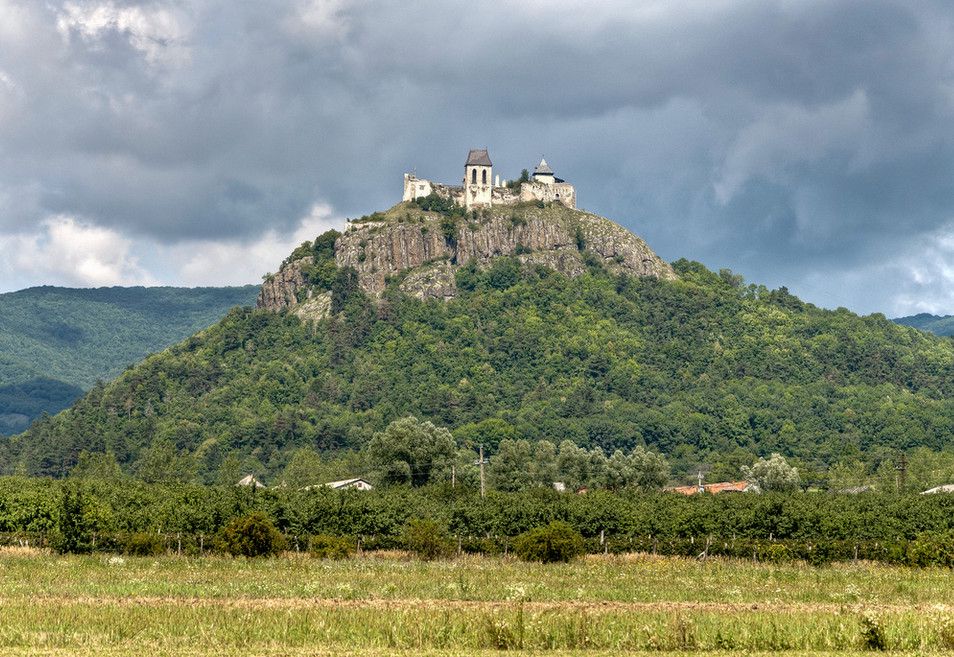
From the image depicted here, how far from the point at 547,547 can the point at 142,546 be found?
21927 millimetres

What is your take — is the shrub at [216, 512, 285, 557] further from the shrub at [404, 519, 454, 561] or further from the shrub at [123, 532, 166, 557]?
the shrub at [404, 519, 454, 561]

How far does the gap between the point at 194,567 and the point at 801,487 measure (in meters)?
113

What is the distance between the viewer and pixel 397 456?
476 ft

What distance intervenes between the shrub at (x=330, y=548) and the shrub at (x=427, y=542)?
3.45 m

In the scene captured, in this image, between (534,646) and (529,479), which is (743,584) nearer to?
(534,646)

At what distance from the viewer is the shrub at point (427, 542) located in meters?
80.1

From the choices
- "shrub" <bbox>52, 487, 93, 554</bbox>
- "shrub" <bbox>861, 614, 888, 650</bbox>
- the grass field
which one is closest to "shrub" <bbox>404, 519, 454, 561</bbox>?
the grass field

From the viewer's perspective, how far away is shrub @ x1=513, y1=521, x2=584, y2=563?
7800 centimetres

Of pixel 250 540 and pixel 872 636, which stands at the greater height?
pixel 250 540

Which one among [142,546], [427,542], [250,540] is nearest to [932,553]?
[427,542]

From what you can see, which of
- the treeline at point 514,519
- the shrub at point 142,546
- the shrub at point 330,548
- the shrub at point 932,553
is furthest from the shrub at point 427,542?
the shrub at point 932,553

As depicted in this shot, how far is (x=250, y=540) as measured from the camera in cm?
7794

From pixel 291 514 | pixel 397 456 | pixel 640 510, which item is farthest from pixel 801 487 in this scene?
pixel 291 514

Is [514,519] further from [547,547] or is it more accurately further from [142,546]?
[142,546]
